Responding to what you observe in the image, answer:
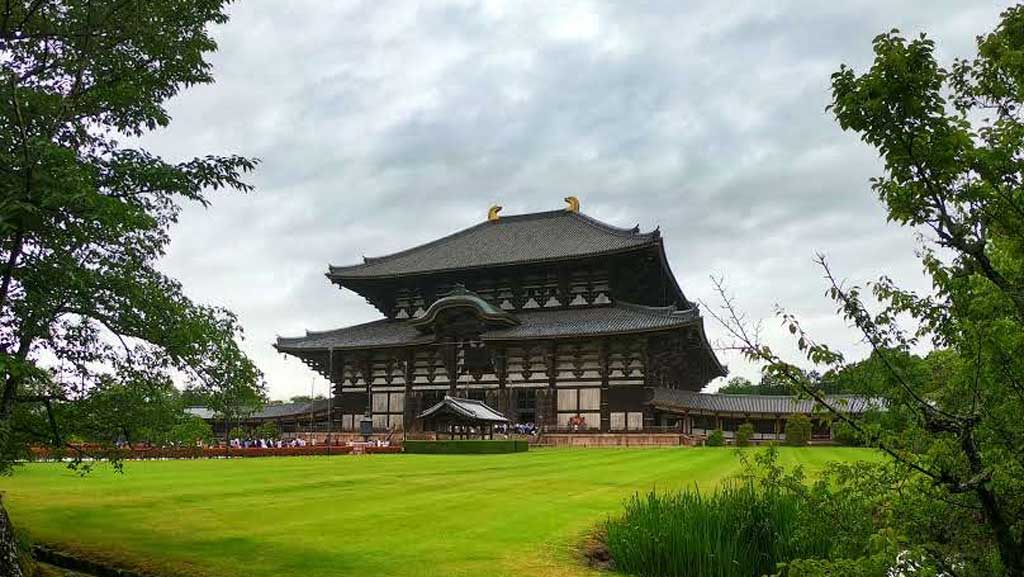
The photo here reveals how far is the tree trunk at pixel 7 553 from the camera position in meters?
9.41

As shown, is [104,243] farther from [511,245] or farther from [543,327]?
[511,245]

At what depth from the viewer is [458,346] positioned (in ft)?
174

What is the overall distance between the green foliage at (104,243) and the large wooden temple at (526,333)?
119 feet

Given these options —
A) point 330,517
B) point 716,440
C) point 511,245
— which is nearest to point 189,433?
point 330,517

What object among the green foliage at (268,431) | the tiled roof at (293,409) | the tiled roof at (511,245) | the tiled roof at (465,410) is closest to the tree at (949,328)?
the tiled roof at (465,410)

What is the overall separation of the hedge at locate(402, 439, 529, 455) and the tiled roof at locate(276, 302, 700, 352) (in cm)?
1033

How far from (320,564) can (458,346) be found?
4285 cm

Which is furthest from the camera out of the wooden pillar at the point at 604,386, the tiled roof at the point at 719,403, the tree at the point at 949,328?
the wooden pillar at the point at 604,386

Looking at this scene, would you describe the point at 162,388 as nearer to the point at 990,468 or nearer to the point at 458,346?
the point at 990,468

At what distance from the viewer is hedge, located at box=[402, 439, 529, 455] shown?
→ 126 feet

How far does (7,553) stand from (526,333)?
→ 40593 mm

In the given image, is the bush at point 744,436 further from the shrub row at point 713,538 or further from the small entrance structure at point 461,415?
the shrub row at point 713,538

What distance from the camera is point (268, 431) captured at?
54.0m

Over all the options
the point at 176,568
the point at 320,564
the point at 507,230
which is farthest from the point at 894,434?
the point at 507,230
